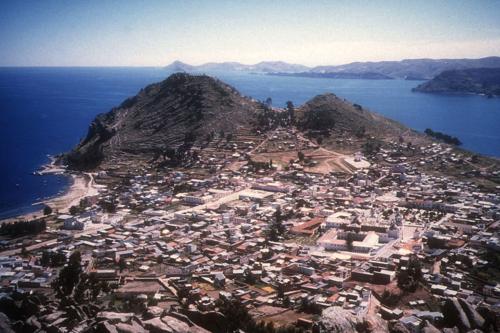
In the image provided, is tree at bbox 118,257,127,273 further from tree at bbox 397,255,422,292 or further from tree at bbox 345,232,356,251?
tree at bbox 397,255,422,292

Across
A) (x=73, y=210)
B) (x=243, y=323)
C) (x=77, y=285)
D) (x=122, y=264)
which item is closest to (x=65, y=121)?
(x=73, y=210)

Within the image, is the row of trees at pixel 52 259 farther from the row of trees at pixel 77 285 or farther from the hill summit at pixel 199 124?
the hill summit at pixel 199 124

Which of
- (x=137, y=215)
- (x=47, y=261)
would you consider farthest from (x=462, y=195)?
(x=47, y=261)

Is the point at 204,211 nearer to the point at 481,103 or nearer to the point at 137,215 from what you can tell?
the point at 137,215

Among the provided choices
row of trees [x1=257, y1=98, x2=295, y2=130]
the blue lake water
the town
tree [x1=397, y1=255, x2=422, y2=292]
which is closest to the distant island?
the blue lake water

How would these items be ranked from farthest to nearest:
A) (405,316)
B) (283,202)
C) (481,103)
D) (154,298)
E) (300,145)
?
(481,103) < (300,145) < (283,202) < (154,298) < (405,316)

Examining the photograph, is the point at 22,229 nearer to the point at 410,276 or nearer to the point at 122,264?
the point at 122,264

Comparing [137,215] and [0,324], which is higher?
[0,324]
